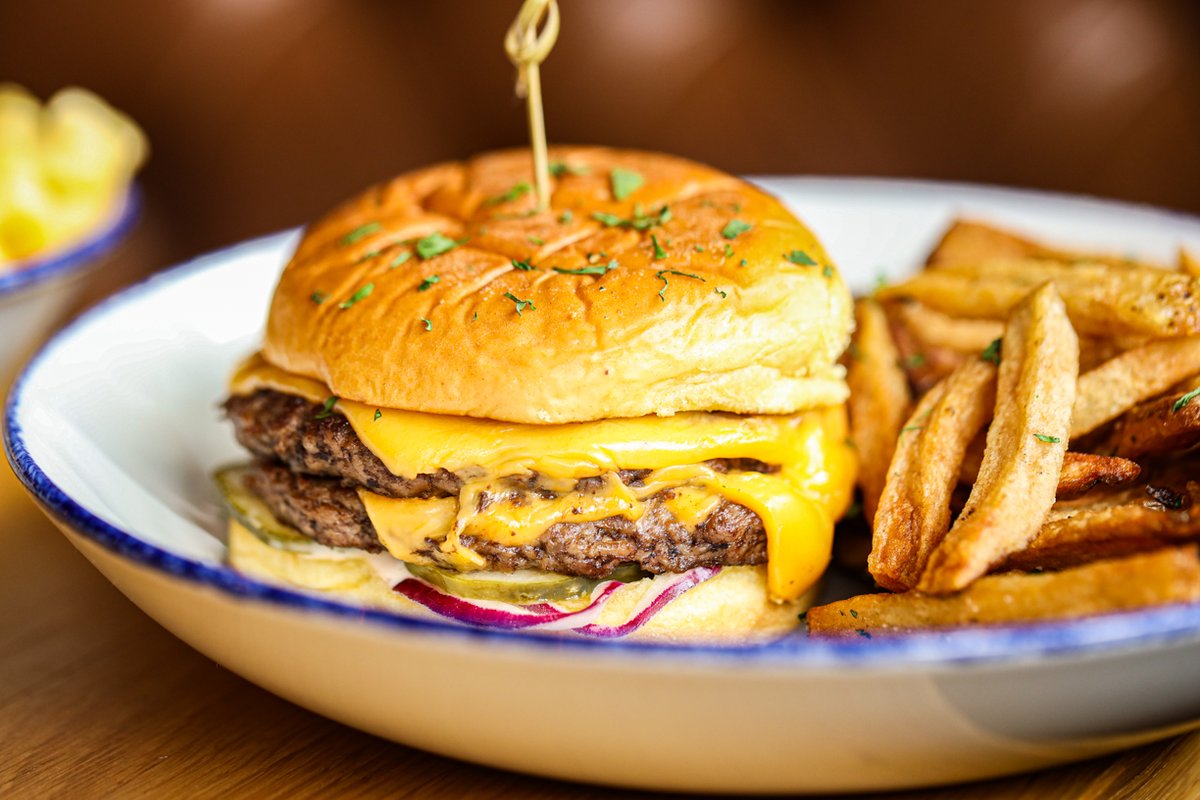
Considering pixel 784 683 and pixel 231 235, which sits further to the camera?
pixel 231 235

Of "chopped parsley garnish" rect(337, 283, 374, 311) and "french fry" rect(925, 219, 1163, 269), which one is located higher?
"french fry" rect(925, 219, 1163, 269)

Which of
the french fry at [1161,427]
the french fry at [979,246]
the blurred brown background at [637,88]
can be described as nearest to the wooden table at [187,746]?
the french fry at [1161,427]

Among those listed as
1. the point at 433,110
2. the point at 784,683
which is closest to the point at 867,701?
the point at 784,683

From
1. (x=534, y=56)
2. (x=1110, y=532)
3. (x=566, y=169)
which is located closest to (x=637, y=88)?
(x=566, y=169)

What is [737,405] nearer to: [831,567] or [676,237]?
[676,237]

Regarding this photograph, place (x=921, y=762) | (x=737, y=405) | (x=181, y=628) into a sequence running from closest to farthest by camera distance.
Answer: (x=921, y=762)
(x=181, y=628)
(x=737, y=405)

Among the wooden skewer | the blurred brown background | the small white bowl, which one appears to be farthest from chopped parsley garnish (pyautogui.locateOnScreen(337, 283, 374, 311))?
the blurred brown background

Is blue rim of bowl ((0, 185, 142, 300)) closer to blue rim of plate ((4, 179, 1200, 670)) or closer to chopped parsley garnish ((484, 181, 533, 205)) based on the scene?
chopped parsley garnish ((484, 181, 533, 205))
